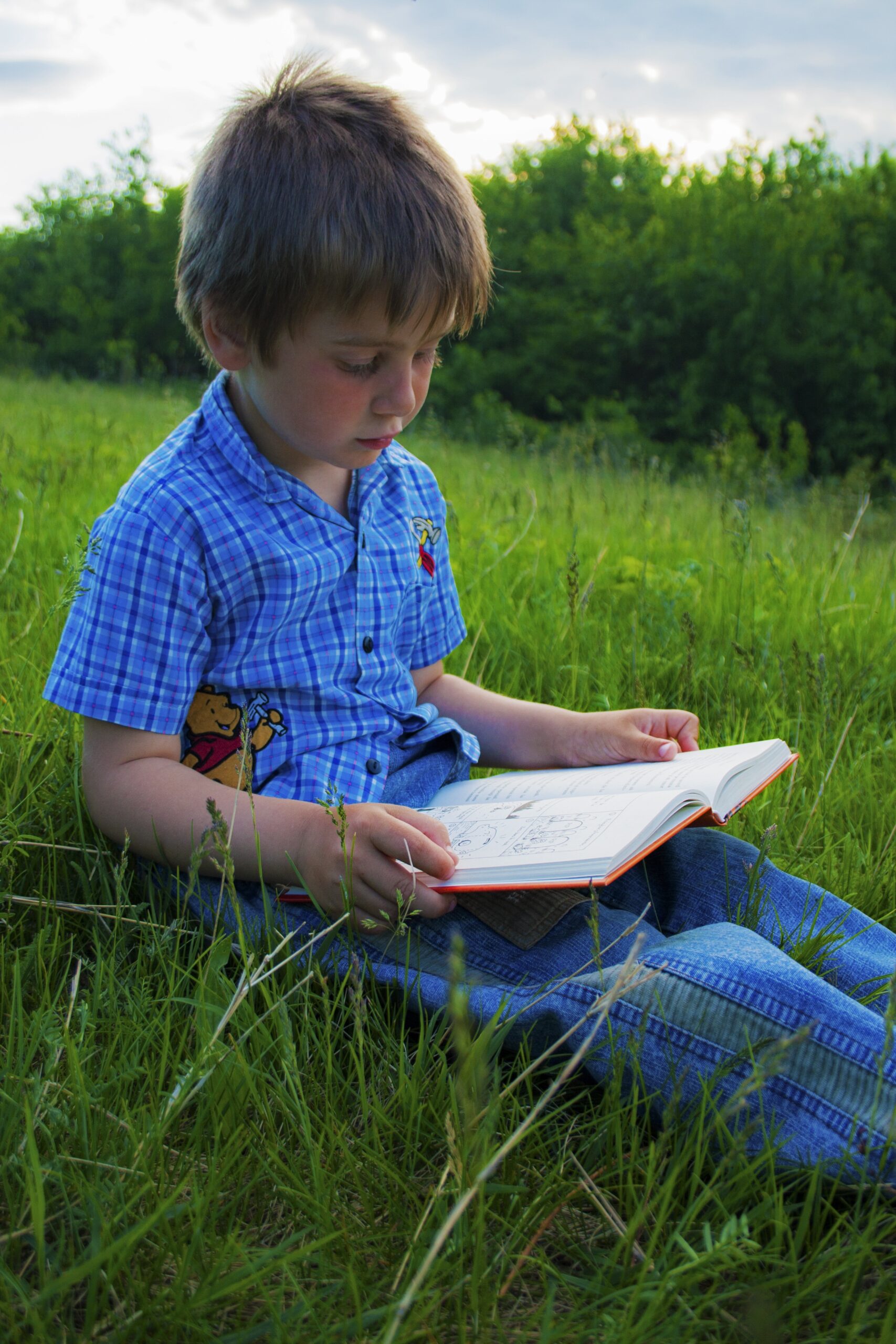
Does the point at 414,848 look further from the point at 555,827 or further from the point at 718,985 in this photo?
the point at 718,985

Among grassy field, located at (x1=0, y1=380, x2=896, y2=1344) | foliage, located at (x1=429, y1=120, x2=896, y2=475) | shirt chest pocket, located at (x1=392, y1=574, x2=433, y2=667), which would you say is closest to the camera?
grassy field, located at (x1=0, y1=380, x2=896, y2=1344)

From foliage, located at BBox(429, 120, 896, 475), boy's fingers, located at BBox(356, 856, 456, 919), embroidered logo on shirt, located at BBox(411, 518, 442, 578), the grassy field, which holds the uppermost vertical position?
foliage, located at BBox(429, 120, 896, 475)

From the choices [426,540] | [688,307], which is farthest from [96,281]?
[426,540]

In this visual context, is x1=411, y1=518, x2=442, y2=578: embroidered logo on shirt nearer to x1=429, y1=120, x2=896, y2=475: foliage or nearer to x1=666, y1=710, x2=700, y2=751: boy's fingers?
x1=666, y1=710, x2=700, y2=751: boy's fingers

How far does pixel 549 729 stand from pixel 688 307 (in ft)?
50.5

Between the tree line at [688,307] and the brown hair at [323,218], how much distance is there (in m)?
10.7

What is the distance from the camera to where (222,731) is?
1.64 meters

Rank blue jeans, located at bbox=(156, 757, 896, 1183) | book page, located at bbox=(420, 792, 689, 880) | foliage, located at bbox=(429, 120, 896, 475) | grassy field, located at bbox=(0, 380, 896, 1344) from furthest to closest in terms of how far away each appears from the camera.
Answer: foliage, located at bbox=(429, 120, 896, 475)
book page, located at bbox=(420, 792, 689, 880)
blue jeans, located at bbox=(156, 757, 896, 1183)
grassy field, located at bbox=(0, 380, 896, 1344)

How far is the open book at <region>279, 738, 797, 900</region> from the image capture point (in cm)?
124

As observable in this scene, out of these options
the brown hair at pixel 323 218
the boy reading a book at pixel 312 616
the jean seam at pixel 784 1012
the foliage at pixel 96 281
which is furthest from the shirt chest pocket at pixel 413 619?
the foliage at pixel 96 281

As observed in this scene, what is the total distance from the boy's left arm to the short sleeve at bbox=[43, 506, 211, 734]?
25.7 inches

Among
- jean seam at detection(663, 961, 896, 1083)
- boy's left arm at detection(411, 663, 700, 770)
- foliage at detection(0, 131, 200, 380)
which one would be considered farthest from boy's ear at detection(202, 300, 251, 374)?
foliage at detection(0, 131, 200, 380)

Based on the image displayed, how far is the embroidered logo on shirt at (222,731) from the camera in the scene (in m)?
1.63

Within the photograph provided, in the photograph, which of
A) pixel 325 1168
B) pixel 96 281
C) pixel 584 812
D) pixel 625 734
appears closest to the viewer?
pixel 325 1168
